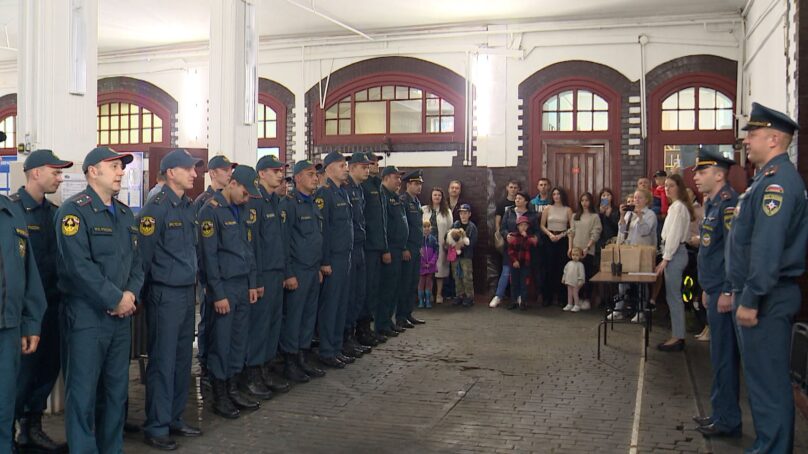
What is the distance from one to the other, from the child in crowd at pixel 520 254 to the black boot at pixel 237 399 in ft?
17.9

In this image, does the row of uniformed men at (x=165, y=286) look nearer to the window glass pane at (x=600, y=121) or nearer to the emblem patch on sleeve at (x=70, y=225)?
the emblem patch on sleeve at (x=70, y=225)

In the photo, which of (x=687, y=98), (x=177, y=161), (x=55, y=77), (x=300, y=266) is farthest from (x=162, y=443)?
(x=687, y=98)

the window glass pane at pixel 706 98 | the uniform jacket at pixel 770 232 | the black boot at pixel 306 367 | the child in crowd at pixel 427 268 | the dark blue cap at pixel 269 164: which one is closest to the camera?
the uniform jacket at pixel 770 232

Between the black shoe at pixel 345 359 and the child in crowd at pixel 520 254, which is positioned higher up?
the child in crowd at pixel 520 254

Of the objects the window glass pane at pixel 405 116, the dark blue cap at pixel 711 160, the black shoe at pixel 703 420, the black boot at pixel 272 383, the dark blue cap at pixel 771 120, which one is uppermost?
the window glass pane at pixel 405 116

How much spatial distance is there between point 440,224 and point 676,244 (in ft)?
13.7

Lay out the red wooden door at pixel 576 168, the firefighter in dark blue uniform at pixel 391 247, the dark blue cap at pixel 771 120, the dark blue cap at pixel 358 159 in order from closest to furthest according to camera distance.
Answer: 1. the dark blue cap at pixel 771 120
2. the dark blue cap at pixel 358 159
3. the firefighter in dark blue uniform at pixel 391 247
4. the red wooden door at pixel 576 168

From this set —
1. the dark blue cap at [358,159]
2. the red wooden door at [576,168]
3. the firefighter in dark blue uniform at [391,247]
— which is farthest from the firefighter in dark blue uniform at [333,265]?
the red wooden door at [576,168]

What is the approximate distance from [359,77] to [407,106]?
941 mm

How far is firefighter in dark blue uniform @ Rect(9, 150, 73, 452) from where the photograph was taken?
4266 mm

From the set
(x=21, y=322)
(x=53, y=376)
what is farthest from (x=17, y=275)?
(x=53, y=376)

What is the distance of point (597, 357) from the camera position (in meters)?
7.02

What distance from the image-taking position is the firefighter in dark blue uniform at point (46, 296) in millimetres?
4266

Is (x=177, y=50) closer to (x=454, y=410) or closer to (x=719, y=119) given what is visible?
(x=719, y=119)
